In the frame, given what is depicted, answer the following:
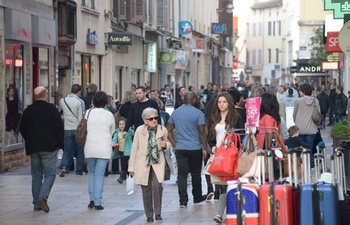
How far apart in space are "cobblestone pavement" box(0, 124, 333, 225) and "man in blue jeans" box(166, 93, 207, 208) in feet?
1.65

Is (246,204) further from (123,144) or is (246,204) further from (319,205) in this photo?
(123,144)

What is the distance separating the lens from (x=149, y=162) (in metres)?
15.0

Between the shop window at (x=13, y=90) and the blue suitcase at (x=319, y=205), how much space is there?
1338cm

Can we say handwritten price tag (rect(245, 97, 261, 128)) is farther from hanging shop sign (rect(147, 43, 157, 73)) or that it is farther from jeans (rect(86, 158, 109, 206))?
hanging shop sign (rect(147, 43, 157, 73))

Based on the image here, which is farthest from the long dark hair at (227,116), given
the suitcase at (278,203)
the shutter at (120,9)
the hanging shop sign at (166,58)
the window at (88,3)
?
the hanging shop sign at (166,58)

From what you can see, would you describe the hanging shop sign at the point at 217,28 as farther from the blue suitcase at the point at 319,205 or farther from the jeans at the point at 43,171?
the blue suitcase at the point at 319,205

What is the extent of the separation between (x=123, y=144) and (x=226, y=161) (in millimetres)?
7734

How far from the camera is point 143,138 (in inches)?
591

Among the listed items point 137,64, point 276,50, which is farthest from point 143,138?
point 276,50

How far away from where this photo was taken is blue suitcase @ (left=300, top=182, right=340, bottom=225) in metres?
10.7

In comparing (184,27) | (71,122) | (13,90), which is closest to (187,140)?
(71,122)

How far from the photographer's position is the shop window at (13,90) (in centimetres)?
2350

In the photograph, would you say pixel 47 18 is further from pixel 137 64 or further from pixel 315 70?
pixel 315 70

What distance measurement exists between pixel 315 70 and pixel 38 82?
55.0 metres
